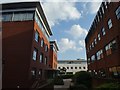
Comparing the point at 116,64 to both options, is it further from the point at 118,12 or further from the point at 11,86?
the point at 11,86

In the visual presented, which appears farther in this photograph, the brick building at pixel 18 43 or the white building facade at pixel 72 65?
the white building facade at pixel 72 65

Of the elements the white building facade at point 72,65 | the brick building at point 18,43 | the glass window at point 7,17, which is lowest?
the white building facade at point 72,65

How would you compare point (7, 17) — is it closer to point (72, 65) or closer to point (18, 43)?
point (18, 43)

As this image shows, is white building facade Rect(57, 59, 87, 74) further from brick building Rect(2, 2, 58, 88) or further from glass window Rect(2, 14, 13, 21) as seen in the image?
glass window Rect(2, 14, 13, 21)

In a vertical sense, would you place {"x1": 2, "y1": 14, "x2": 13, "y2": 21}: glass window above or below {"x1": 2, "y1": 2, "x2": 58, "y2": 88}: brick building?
above

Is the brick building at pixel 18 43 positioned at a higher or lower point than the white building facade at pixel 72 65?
higher

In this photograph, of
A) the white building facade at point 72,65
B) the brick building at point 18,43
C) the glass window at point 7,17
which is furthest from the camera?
the white building facade at point 72,65

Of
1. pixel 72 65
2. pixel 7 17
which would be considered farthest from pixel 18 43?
pixel 72 65

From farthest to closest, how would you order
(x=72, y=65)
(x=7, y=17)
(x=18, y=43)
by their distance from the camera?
(x=72, y=65) < (x=7, y=17) < (x=18, y=43)

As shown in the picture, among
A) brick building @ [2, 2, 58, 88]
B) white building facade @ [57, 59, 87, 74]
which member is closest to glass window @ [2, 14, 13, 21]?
brick building @ [2, 2, 58, 88]

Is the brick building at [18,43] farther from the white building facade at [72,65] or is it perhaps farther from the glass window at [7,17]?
the white building facade at [72,65]

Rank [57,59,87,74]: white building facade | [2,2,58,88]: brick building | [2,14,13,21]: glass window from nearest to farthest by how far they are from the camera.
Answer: [2,2,58,88]: brick building < [2,14,13,21]: glass window < [57,59,87,74]: white building facade

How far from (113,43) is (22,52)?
12986 mm

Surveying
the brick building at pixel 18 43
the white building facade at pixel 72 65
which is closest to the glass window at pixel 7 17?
the brick building at pixel 18 43
